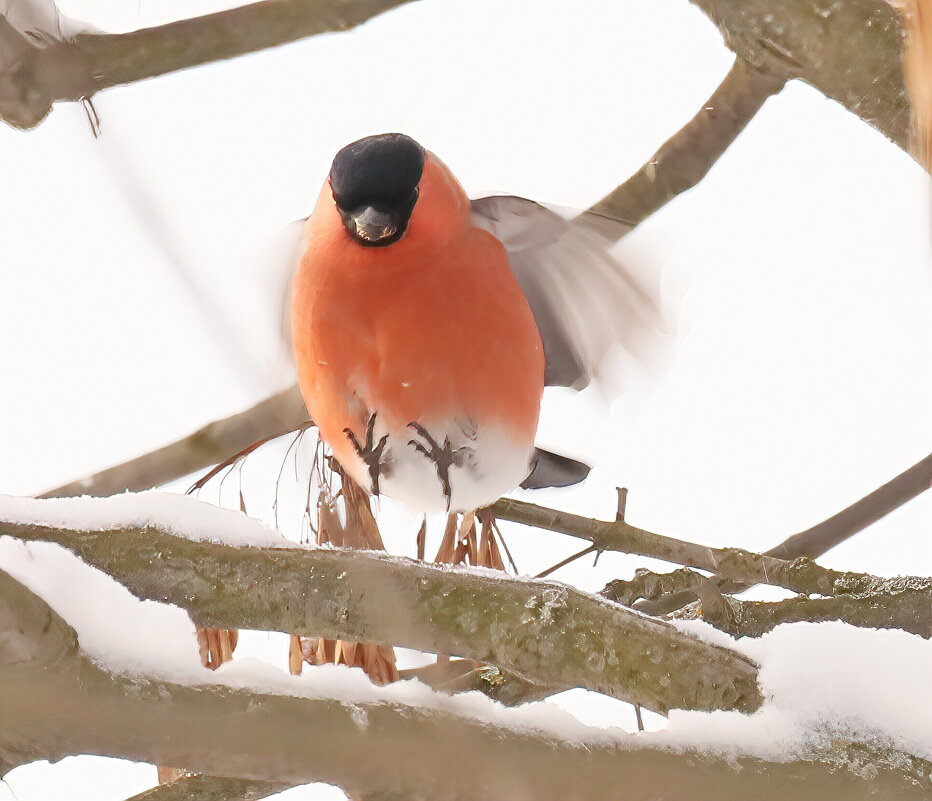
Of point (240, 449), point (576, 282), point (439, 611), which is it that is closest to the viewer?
point (439, 611)

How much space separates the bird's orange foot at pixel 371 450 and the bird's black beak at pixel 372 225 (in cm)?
18

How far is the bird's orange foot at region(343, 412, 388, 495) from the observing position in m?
1.09

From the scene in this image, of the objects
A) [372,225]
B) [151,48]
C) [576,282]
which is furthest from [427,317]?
[151,48]

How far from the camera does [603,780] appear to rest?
1.77 feet

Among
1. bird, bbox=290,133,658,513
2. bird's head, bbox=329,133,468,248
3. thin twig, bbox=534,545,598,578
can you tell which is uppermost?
bird's head, bbox=329,133,468,248

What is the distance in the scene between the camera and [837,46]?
2.43 feet

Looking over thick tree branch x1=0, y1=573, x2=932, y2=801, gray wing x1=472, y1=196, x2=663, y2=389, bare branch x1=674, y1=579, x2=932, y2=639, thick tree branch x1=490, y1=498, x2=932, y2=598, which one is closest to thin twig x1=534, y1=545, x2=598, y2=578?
thick tree branch x1=490, y1=498, x2=932, y2=598

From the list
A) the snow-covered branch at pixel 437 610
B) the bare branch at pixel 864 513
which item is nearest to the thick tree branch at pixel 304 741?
the snow-covered branch at pixel 437 610

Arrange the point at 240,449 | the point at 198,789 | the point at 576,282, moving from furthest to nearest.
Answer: the point at 240,449 → the point at 576,282 → the point at 198,789

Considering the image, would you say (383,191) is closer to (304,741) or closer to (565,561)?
(565,561)

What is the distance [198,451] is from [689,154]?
0.73 m

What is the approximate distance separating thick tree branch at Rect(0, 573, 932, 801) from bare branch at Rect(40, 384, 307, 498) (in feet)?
2.62

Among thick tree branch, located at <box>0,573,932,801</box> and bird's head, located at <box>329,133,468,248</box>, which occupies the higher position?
bird's head, located at <box>329,133,468,248</box>

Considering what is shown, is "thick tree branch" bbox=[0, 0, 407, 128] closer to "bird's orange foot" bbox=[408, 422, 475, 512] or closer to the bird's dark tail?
"bird's orange foot" bbox=[408, 422, 475, 512]
